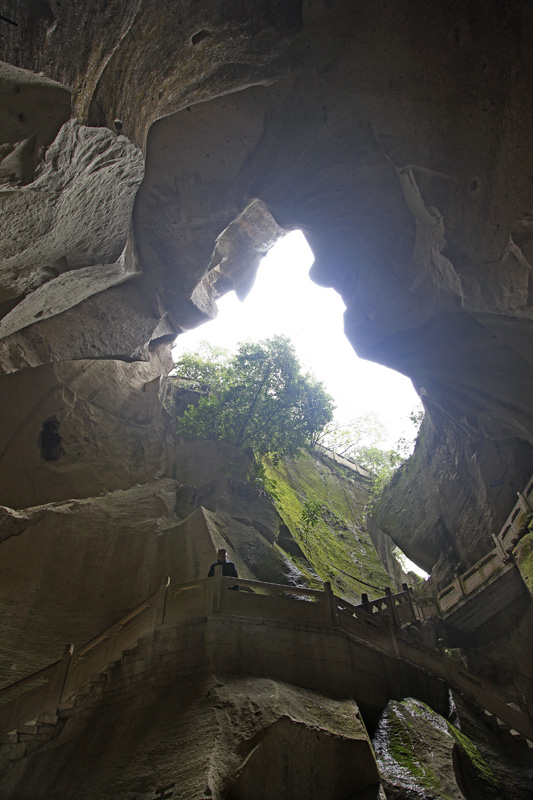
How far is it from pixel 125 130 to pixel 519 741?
16.0 m

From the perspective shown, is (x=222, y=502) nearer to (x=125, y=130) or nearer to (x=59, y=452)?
(x=59, y=452)

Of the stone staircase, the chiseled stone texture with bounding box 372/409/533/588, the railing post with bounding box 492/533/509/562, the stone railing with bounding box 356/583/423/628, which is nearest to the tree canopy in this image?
the chiseled stone texture with bounding box 372/409/533/588

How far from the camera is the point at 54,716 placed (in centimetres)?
801

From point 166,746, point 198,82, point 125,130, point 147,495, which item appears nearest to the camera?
point 166,746

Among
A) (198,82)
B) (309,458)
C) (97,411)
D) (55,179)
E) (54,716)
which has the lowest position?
(54,716)

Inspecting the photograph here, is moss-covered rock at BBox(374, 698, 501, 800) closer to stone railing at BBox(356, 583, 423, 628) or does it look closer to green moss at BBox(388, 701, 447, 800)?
green moss at BBox(388, 701, 447, 800)

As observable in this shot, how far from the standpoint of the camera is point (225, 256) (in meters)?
24.5

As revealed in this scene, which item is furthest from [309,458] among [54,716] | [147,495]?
[54,716]

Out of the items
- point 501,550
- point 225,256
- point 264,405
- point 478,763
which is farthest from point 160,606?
point 225,256

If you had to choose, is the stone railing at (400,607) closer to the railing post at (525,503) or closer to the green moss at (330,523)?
the green moss at (330,523)

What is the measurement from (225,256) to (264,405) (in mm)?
9111

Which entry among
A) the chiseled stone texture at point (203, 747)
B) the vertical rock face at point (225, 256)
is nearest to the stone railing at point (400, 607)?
the vertical rock face at point (225, 256)

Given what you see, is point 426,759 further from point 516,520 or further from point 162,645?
point 516,520

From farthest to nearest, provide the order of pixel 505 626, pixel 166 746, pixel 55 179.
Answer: pixel 505 626 < pixel 55 179 < pixel 166 746
